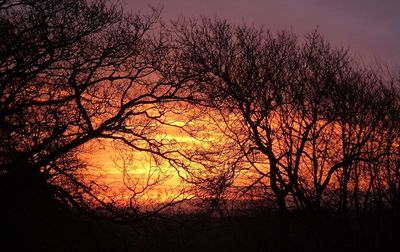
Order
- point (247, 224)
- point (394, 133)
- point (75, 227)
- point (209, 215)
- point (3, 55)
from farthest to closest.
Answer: point (247, 224), point (394, 133), point (209, 215), point (75, 227), point (3, 55)

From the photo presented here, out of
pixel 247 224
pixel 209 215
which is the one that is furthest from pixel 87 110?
pixel 247 224

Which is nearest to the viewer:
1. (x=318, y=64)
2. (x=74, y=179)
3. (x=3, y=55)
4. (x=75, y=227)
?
(x=3, y=55)

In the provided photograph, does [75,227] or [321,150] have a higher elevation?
[321,150]

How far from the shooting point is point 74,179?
15.0 metres

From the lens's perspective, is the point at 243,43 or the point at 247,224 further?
the point at 247,224

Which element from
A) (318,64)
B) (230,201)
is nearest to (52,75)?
(230,201)

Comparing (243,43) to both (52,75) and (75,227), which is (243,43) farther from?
(75,227)

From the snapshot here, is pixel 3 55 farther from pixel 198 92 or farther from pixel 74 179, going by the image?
pixel 198 92

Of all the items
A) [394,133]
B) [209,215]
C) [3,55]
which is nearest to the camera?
[3,55]

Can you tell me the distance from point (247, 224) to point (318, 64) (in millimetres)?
21048

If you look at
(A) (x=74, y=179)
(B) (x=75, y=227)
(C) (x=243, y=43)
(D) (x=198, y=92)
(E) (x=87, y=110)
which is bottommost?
(B) (x=75, y=227)

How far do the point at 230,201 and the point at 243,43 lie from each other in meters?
6.10

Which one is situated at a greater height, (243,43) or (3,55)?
(243,43)

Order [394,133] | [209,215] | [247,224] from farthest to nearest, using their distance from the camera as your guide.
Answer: [247,224] → [394,133] → [209,215]
